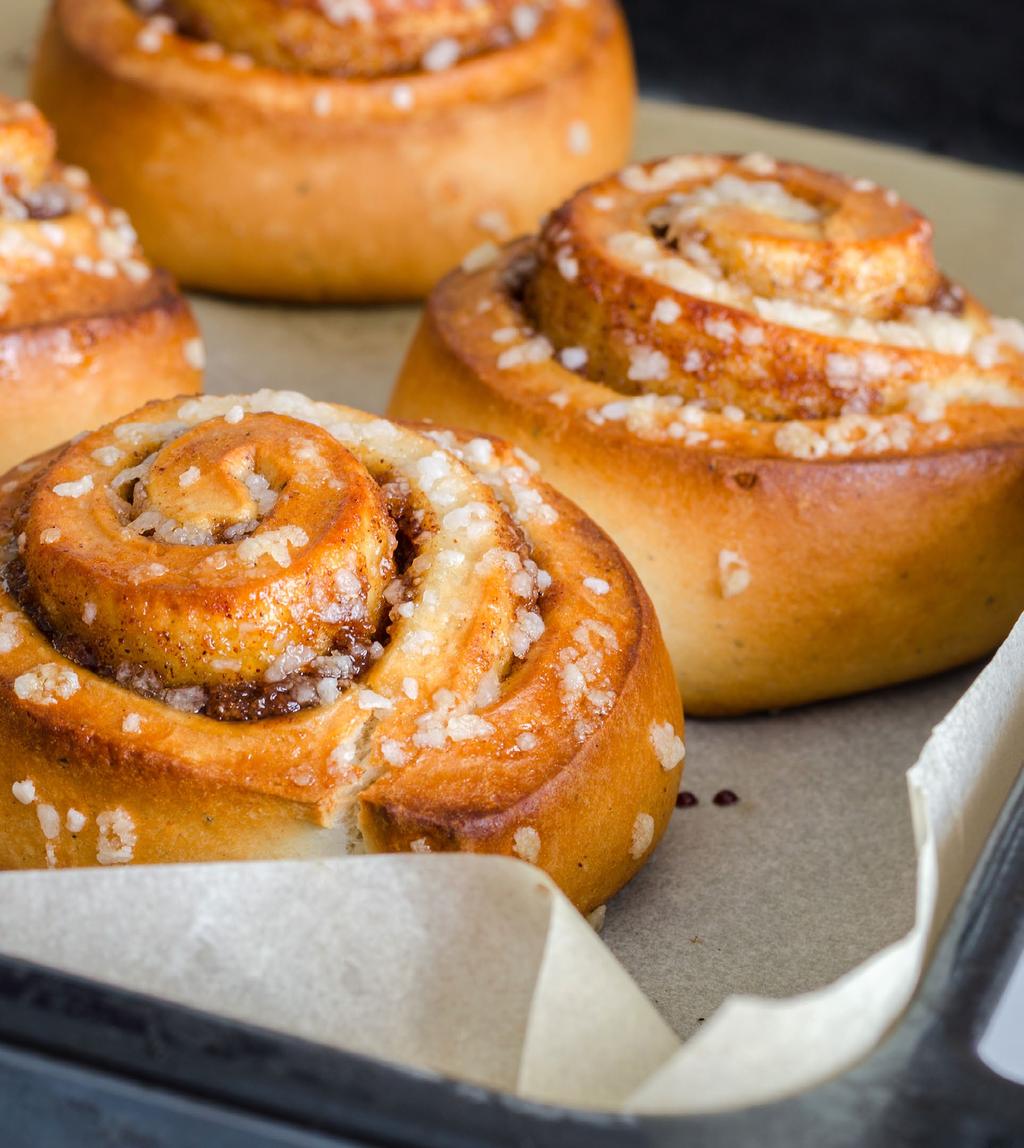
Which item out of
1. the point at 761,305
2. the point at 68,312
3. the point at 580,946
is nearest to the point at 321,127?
the point at 68,312

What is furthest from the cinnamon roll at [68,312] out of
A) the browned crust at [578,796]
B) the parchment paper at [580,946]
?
the parchment paper at [580,946]

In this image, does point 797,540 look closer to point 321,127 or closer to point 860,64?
point 321,127

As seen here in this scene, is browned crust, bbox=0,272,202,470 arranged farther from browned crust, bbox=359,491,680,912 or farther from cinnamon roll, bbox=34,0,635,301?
browned crust, bbox=359,491,680,912

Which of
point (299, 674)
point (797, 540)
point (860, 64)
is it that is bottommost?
point (860, 64)

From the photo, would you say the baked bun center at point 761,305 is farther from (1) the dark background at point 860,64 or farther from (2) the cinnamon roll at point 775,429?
(1) the dark background at point 860,64

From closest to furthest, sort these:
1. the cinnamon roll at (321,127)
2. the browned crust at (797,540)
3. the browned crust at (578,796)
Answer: the browned crust at (578,796), the browned crust at (797,540), the cinnamon roll at (321,127)

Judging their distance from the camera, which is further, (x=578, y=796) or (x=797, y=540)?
(x=797, y=540)

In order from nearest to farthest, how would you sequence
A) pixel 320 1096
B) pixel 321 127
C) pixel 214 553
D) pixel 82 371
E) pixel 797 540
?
1. pixel 320 1096
2. pixel 214 553
3. pixel 797 540
4. pixel 82 371
5. pixel 321 127

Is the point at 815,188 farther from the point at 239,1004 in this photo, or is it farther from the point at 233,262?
the point at 239,1004
